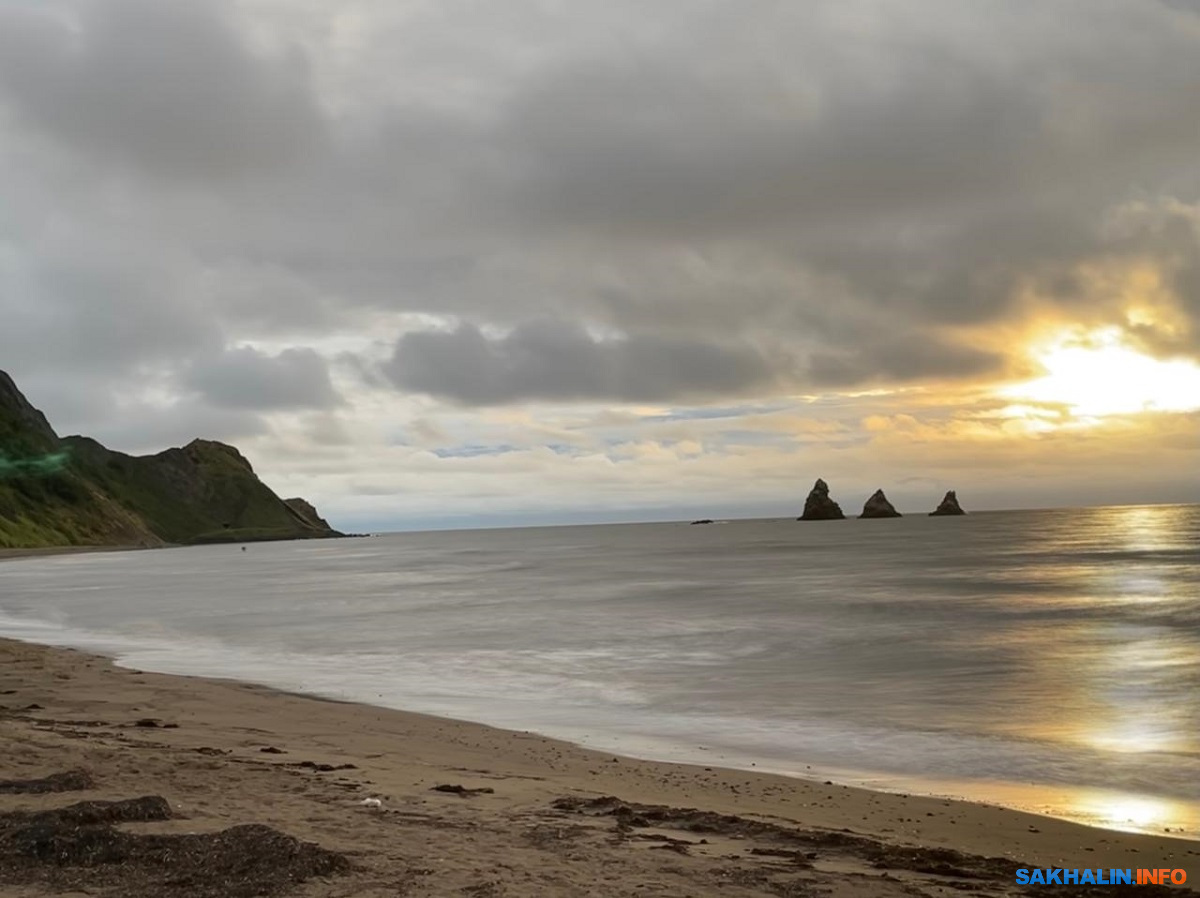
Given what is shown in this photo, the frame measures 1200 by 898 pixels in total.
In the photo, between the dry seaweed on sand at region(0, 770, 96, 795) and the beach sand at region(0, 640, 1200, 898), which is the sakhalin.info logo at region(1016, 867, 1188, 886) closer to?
the beach sand at region(0, 640, 1200, 898)

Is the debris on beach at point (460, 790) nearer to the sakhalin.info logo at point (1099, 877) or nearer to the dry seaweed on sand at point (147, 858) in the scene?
the dry seaweed on sand at point (147, 858)

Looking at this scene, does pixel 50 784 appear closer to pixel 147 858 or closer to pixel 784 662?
pixel 147 858

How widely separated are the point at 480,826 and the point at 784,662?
1041 inches

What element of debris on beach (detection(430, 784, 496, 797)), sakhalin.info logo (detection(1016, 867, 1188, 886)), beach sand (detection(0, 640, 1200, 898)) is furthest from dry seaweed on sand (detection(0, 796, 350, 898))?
sakhalin.info logo (detection(1016, 867, 1188, 886))

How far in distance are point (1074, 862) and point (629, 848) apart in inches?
195

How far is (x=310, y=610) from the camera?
59.5 m

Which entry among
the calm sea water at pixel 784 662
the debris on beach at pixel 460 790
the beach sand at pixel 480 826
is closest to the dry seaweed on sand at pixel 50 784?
the beach sand at pixel 480 826

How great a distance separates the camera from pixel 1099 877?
31.0 feet

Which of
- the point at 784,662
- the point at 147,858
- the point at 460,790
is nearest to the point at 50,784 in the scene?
the point at 147,858

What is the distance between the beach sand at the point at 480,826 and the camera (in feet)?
26.3

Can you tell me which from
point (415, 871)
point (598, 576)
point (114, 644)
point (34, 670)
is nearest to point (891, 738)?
point (415, 871)

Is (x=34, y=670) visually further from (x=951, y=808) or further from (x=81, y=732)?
(x=951, y=808)

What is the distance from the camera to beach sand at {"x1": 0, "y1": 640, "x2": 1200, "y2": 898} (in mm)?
8031

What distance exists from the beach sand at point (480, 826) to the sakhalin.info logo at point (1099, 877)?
0.63 ft
